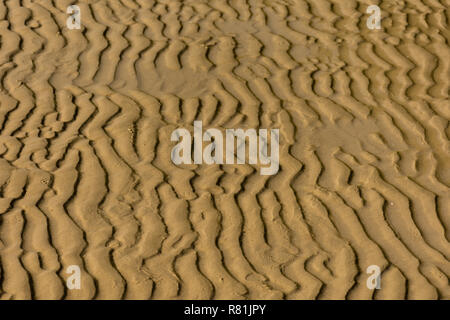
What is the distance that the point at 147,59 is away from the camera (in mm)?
7270

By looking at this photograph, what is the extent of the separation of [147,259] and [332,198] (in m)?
1.48

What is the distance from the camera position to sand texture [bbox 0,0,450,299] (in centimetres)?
478

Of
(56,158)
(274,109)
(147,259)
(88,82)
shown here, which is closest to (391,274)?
(147,259)

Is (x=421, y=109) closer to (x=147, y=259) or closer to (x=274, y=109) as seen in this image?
(x=274, y=109)

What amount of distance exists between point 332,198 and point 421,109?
1.67m

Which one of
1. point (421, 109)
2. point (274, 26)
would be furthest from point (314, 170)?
point (274, 26)

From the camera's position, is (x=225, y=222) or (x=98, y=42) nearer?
(x=225, y=222)

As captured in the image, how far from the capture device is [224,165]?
5.79 m

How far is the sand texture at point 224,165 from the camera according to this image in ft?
15.7
